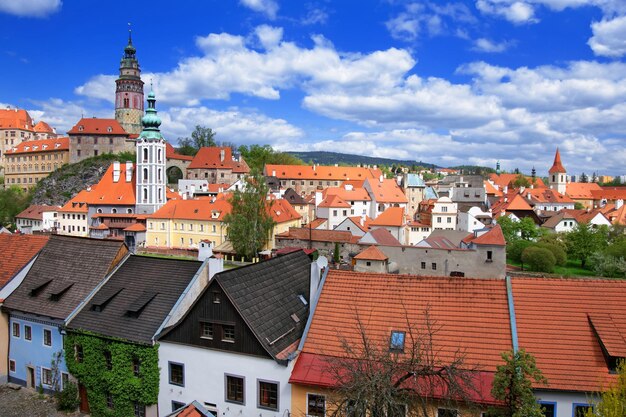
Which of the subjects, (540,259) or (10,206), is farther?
(10,206)

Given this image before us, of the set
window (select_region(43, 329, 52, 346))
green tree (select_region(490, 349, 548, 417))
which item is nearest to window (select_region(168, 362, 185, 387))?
window (select_region(43, 329, 52, 346))

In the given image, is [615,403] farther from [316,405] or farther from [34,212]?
[34,212]

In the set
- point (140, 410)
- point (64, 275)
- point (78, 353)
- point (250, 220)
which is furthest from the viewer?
point (250, 220)

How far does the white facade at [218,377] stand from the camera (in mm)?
15885

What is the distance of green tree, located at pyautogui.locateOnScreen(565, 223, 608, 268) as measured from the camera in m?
57.0

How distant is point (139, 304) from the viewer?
19.1 meters

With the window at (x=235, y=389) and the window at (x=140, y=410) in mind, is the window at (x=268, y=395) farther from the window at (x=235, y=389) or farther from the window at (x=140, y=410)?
the window at (x=140, y=410)

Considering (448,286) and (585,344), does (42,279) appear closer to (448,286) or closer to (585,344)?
(448,286)

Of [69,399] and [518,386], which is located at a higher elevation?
[518,386]

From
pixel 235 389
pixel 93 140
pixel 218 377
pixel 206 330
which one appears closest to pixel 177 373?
pixel 218 377

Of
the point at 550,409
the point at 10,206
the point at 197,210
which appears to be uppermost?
the point at 197,210

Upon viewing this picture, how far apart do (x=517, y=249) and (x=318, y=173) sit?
48069mm

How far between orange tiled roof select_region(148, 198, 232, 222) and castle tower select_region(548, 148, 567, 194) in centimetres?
8721

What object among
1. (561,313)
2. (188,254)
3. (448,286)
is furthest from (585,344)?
(188,254)
